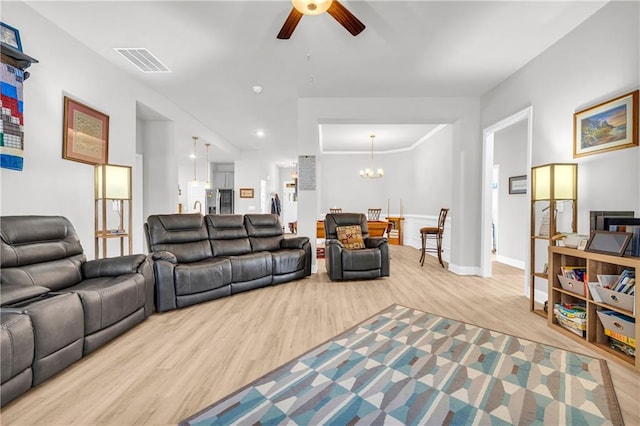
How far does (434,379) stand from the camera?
68.6 inches

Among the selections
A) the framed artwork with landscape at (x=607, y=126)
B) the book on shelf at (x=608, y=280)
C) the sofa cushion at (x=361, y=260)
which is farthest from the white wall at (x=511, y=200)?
the book on shelf at (x=608, y=280)

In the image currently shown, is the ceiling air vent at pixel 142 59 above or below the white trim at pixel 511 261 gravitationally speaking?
above

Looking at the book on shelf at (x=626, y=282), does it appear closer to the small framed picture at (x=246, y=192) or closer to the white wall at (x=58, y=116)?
the white wall at (x=58, y=116)

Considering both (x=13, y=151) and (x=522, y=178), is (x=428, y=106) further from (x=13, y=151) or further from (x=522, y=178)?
(x=13, y=151)

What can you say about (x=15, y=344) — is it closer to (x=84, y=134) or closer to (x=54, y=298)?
(x=54, y=298)

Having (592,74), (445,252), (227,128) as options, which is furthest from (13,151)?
(445,252)

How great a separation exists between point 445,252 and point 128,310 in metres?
5.96

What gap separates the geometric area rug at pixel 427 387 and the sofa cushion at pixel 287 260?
186 centimetres

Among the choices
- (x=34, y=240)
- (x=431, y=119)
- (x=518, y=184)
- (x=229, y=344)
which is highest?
(x=431, y=119)

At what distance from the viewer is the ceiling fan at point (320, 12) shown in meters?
2.08

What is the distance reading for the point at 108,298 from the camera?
2168 mm

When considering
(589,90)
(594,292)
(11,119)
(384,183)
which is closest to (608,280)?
(594,292)

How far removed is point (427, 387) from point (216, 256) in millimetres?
2941

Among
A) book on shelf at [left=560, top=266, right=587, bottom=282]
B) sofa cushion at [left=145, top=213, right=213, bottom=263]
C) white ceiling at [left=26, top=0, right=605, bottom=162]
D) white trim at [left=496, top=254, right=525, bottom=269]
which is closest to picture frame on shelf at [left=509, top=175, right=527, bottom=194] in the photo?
white trim at [left=496, top=254, right=525, bottom=269]
